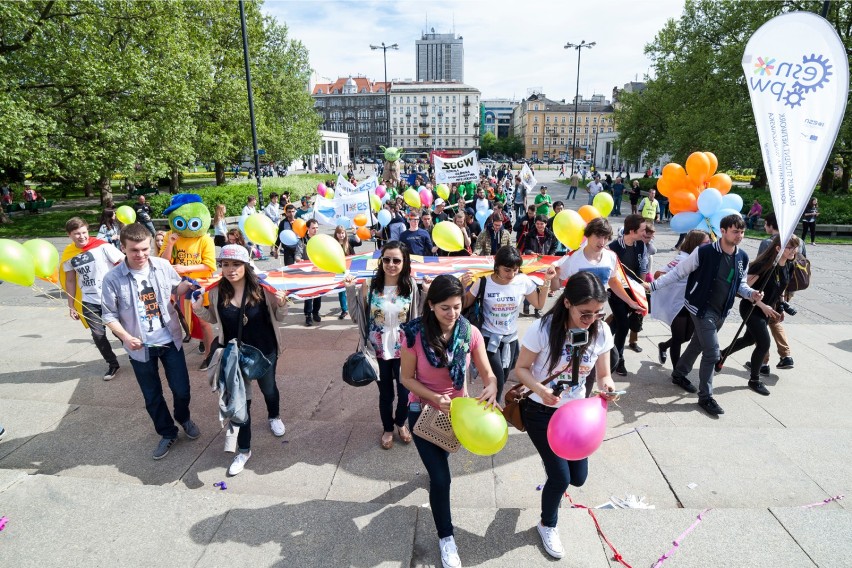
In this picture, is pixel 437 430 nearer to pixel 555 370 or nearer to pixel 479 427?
pixel 479 427

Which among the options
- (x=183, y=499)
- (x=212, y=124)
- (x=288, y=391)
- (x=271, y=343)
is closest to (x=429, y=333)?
(x=271, y=343)

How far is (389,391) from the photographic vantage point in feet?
13.2

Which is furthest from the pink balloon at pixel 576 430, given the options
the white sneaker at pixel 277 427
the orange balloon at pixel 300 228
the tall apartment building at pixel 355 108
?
the tall apartment building at pixel 355 108

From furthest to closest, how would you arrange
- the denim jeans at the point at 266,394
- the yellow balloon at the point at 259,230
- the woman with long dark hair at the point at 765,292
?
1. the yellow balloon at the point at 259,230
2. the woman with long dark hair at the point at 765,292
3. the denim jeans at the point at 266,394

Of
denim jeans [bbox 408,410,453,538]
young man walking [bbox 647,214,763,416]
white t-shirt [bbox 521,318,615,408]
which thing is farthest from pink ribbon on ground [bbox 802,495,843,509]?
denim jeans [bbox 408,410,453,538]

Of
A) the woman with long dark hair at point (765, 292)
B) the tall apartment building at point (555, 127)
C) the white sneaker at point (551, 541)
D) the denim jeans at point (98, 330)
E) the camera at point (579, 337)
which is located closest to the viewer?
the camera at point (579, 337)

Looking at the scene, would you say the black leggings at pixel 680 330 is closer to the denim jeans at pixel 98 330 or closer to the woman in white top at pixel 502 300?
the woman in white top at pixel 502 300

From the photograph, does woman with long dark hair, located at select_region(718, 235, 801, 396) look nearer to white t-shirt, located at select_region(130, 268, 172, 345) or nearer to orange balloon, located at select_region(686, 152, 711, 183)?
orange balloon, located at select_region(686, 152, 711, 183)

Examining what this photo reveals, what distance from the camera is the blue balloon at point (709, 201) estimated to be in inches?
236

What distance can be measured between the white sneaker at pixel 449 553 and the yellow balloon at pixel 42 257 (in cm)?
418

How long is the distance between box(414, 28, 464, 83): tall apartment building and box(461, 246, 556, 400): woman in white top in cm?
17716

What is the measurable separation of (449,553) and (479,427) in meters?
0.89

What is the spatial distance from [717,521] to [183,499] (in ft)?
11.9

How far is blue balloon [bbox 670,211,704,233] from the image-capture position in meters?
6.39
